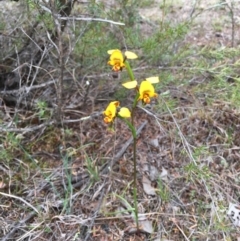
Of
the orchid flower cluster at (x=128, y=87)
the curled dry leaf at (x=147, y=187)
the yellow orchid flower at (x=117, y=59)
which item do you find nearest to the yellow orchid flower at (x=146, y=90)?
the orchid flower cluster at (x=128, y=87)

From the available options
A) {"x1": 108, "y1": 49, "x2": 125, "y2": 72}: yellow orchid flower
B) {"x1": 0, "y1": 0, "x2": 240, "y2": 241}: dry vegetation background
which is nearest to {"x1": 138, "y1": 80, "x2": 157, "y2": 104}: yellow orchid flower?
{"x1": 108, "y1": 49, "x2": 125, "y2": 72}: yellow orchid flower

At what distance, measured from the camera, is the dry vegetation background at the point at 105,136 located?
5.48 feet

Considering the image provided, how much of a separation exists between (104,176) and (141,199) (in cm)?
18

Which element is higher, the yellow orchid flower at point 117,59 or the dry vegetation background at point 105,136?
the yellow orchid flower at point 117,59

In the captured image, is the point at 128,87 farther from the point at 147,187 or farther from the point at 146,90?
the point at 147,187

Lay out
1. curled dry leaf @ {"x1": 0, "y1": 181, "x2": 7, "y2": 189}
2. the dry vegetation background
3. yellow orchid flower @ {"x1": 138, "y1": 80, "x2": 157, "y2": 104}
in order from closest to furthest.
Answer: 1. yellow orchid flower @ {"x1": 138, "y1": 80, "x2": 157, "y2": 104}
2. the dry vegetation background
3. curled dry leaf @ {"x1": 0, "y1": 181, "x2": 7, "y2": 189}

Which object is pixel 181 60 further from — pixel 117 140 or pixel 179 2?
pixel 179 2

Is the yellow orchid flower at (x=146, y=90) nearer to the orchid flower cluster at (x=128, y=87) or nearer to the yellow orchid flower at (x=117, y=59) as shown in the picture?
the orchid flower cluster at (x=128, y=87)

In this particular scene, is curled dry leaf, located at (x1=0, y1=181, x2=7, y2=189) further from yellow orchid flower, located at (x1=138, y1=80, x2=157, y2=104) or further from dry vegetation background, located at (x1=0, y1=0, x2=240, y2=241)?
yellow orchid flower, located at (x1=138, y1=80, x2=157, y2=104)

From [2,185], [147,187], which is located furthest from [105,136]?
[2,185]

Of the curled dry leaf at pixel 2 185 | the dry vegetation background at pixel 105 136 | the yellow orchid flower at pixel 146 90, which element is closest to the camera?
the yellow orchid flower at pixel 146 90

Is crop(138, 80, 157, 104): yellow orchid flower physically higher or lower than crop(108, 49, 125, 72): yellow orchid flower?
lower

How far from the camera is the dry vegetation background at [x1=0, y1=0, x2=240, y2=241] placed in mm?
1669

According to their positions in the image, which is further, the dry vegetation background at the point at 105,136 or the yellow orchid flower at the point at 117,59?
the dry vegetation background at the point at 105,136
